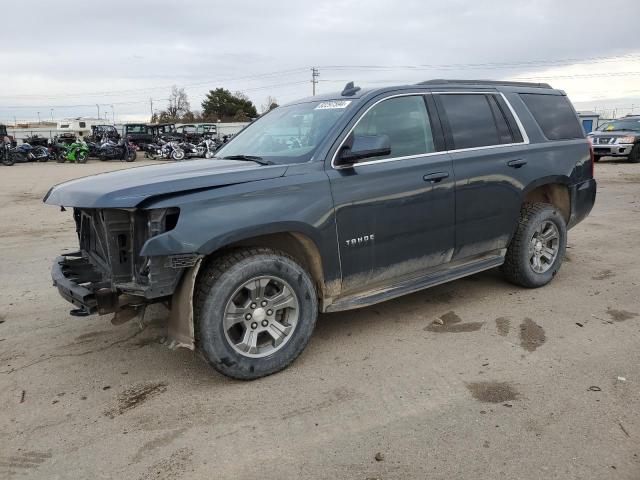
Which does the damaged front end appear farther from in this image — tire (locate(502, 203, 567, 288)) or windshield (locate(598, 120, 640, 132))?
windshield (locate(598, 120, 640, 132))

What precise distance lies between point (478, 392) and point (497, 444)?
0.53m

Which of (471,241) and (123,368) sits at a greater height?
(471,241)

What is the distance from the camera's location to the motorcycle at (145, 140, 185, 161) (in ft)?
95.2

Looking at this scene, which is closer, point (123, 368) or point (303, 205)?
point (303, 205)

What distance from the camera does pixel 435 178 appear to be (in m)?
4.07

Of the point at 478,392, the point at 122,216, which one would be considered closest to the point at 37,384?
the point at 122,216

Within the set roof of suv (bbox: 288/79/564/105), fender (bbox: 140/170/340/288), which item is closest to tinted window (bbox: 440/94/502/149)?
roof of suv (bbox: 288/79/564/105)

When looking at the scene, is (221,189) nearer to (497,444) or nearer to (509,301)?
(497,444)

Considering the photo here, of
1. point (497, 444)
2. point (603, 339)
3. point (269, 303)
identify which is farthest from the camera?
point (603, 339)

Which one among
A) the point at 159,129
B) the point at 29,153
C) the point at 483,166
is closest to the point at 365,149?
the point at 483,166

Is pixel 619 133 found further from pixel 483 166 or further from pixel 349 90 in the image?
pixel 349 90

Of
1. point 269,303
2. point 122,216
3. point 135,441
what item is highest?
point 122,216

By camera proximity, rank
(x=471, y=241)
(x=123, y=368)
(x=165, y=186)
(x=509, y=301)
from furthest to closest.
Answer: (x=509, y=301)
(x=471, y=241)
(x=123, y=368)
(x=165, y=186)

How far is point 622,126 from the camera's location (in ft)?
65.9
